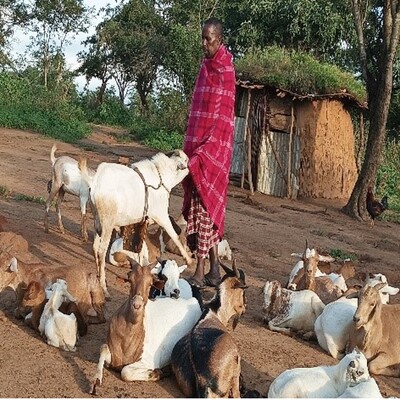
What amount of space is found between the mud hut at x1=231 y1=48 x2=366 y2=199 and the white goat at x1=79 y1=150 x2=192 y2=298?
9368 millimetres

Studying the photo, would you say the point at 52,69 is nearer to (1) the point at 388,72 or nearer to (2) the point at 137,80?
(2) the point at 137,80

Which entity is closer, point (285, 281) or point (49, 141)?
point (285, 281)

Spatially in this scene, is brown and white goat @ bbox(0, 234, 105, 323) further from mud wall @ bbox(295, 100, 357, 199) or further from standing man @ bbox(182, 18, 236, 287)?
mud wall @ bbox(295, 100, 357, 199)

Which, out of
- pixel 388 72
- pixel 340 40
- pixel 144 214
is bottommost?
pixel 144 214

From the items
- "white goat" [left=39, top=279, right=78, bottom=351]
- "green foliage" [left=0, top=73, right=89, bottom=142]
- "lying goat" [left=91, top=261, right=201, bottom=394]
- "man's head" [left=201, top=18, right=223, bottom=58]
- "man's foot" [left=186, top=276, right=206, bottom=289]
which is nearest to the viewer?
"lying goat" [left=91, top=261, right=201, bottom=394]

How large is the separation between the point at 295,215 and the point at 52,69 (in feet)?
75.0

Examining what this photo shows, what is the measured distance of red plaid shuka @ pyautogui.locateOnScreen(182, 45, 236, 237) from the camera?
6.66 meters

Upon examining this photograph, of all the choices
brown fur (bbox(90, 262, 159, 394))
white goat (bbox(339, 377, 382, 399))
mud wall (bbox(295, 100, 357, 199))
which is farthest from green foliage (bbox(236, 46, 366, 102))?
white goat (bbox(339, 377, 382, 399))

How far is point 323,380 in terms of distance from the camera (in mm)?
4289

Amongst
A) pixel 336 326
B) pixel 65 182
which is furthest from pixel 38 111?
pixel 336 326

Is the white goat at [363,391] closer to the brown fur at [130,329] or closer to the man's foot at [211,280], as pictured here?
the brown fur at [130,329]

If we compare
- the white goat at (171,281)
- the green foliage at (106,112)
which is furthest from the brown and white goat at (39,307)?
the green foliage at (106,112)

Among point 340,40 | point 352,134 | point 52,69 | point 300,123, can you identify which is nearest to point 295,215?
point 300,123

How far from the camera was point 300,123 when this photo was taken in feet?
54.5
